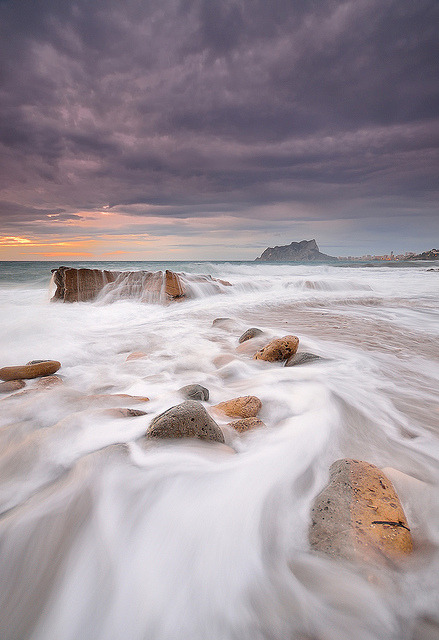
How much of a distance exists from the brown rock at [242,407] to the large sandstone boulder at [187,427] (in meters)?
0.44

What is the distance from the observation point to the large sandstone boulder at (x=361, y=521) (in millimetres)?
1200

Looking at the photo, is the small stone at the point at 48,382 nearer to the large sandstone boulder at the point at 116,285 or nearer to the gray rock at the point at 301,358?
the gray rock at the point at 301,358

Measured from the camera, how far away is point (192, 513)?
1.45 m

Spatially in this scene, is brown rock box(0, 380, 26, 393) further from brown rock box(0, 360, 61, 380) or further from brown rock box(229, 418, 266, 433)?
brown rock box(229, 418, 266, 433)

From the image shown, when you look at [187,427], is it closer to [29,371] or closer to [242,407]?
[242,407]

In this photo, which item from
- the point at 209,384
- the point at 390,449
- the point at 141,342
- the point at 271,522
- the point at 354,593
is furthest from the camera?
the point at 141,342

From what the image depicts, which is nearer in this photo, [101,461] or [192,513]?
[192,513]

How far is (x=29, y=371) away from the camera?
3.39 meters

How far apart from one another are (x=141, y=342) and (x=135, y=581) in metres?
4.28

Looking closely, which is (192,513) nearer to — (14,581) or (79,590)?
(79,590)

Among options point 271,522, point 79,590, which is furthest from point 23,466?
point 271,522

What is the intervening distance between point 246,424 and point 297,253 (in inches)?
4485

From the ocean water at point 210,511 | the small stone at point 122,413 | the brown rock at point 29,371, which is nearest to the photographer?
the ocean water at point 210,511

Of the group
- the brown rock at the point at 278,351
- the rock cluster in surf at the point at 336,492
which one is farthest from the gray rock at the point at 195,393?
the brown rock at the point at 278,351
